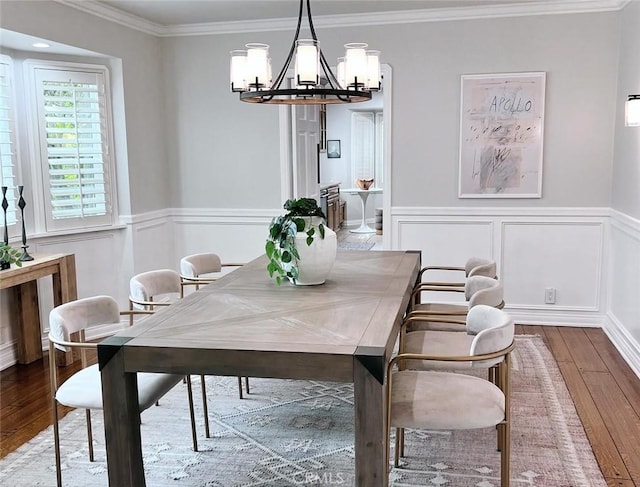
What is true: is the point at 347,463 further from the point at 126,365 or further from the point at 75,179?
the point at 75,179

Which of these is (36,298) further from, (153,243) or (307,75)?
(307,75)

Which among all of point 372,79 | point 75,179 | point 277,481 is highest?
point 372,79

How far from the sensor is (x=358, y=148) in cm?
1166

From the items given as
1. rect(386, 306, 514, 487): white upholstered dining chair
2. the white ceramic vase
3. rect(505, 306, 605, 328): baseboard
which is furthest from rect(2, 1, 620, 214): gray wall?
rect(386, 306, 514, 487): white upholstered dining chair

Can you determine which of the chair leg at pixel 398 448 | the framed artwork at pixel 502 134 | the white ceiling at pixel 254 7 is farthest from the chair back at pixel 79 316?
the framed artwork at pixel 502 134

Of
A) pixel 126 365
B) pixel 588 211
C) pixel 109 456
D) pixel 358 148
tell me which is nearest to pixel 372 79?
pixel 126 365

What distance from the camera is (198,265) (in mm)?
3992

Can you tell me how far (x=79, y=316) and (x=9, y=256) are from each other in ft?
4.60

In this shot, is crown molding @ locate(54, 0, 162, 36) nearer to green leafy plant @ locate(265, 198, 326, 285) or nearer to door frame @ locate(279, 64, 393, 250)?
door frame @ locate(279, 64, 393, 250)

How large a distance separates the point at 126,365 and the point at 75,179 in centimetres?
302

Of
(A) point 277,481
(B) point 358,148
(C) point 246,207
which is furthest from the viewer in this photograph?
(B) point 358,148

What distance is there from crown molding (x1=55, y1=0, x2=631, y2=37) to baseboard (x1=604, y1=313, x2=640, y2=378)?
2419mm

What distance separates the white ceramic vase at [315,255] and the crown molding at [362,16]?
2.69 meters

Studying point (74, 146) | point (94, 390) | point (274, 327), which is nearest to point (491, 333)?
point (274, 327)
